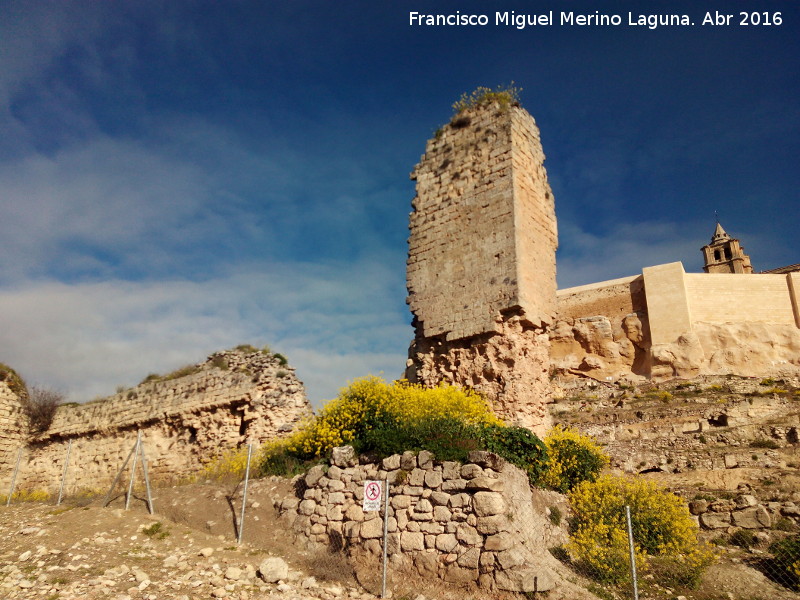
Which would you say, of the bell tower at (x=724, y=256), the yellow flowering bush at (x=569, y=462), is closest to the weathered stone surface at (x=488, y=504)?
the yellow flowering bush at (x=569, y=462)

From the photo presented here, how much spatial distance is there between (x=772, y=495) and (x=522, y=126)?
7514 millimetres

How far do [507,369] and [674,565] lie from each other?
384 cm

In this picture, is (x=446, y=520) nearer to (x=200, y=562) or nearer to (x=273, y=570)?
(x=273, y=570)

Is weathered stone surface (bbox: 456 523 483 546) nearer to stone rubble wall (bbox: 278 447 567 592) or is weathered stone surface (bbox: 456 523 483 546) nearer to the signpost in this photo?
stone rubble wall (bbox: 278 447 567 592)

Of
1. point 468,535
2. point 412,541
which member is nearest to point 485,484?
point 468,535

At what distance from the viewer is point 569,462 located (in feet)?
30.6

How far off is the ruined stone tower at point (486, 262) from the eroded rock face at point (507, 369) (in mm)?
17

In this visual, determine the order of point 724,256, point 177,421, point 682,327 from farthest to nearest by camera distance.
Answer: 1. point 724,256
2. point 682,327
3. point 177,421

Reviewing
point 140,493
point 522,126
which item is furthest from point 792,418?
point 140,493

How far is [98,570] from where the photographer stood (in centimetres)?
678

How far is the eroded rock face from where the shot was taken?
9.80 m

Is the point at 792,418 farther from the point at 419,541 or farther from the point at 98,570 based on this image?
the point at 98,570

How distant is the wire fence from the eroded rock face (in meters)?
2.49

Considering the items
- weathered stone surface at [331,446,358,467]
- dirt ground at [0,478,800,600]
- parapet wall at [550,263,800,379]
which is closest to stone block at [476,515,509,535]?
dirt ground at [0,478,800,600]
